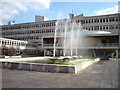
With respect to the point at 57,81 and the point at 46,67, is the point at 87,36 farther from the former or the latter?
the point at 57,81

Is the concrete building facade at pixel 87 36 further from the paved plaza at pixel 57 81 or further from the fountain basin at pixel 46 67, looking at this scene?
the paved plaza at pixel 57 81

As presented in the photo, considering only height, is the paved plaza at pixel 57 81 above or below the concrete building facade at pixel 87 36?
below

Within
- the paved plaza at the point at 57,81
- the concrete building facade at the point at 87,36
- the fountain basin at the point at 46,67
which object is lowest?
the paved plaza at the point at 57,81

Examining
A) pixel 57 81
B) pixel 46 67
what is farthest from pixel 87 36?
pixel 57 81

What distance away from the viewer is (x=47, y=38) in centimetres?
5206

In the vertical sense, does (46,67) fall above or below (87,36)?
below

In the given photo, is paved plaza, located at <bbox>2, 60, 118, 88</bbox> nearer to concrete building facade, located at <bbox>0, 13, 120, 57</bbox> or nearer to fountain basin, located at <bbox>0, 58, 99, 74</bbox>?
fountain basin, located at <bbox>0, 58, 99, 74</bbox>

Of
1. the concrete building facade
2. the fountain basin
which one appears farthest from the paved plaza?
the concrete building facade

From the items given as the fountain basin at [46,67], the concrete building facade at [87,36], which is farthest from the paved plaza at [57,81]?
the concrete building facade at [87,36]

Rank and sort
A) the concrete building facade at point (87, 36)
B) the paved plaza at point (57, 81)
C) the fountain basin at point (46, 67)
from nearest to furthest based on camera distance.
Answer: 1. the paved plaza at point (57, 81)
2. the fountain basin at point (46, 67)
3. the concrete building facade at point (87, 36)

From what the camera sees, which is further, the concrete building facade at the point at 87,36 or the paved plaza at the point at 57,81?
Answer: the concrete building facade at the point at 87,36

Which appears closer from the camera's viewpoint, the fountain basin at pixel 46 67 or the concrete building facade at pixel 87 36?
the fountain basin at pixel 46 67

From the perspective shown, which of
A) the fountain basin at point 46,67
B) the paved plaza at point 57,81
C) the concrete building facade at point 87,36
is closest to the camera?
the paved plaza at point 57,81

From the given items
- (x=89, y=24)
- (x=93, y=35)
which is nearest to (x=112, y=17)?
(x=89, y=24)
